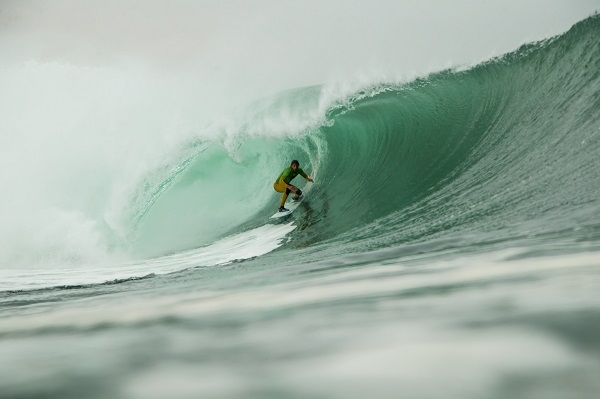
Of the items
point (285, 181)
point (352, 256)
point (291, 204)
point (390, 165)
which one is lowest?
point (352, 256)

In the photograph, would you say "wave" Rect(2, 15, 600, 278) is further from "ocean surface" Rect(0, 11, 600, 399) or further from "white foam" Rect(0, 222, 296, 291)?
"white foam" Rect(0, 222, 296, 291)

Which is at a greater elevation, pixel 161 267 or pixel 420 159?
pixel 420 159

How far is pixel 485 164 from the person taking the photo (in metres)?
6.90

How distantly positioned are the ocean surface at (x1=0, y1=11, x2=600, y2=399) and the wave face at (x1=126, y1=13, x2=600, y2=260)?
0.04 m

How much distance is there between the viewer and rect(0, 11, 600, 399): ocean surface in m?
0.93

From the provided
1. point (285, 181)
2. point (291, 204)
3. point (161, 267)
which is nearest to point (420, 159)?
point (285, 181)

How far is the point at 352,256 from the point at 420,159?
529 cm

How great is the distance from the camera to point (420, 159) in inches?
330

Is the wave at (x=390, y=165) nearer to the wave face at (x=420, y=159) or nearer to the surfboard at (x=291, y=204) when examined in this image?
the wave face at (x=420, y=159)

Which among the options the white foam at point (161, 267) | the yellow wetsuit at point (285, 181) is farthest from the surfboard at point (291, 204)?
the white foam at point (161, 267)

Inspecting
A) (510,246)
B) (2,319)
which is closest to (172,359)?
(2,319)

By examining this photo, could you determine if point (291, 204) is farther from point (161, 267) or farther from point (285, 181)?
point (161, 267)

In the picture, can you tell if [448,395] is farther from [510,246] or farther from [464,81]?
[464,81]

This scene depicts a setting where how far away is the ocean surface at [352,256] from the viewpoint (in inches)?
36.4
